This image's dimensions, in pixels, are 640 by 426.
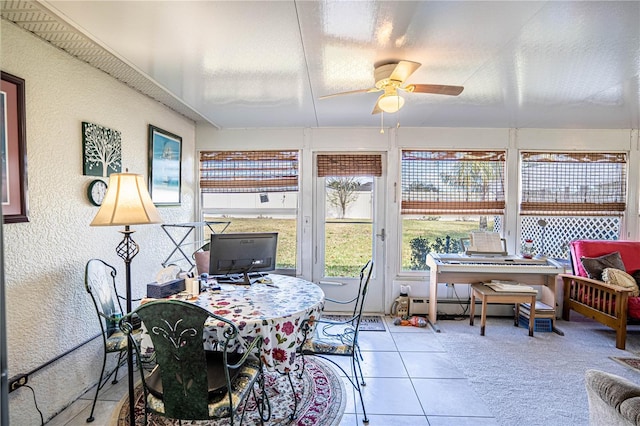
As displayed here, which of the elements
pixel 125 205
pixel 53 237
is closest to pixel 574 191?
pixel 125 205

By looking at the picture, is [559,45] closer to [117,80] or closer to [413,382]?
[413,382]

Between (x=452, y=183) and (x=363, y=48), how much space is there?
8.01 feet

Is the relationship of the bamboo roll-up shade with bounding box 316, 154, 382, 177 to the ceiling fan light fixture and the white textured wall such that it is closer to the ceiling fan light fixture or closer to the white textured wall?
the ceiling fan light fixture

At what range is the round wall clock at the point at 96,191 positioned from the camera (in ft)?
7.13

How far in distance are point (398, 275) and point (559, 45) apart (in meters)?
2.67

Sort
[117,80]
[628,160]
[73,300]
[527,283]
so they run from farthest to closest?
[628,160] → [527,283] → [117,80] → [73,300]

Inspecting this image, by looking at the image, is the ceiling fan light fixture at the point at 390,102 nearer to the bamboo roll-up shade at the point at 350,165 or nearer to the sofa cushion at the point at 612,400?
the bamboo roll-up shade at the point at 350,165

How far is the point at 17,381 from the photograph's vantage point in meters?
1.68

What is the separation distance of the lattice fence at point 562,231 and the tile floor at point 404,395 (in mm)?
2045

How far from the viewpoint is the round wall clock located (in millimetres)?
2172

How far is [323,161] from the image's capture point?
3789 mm

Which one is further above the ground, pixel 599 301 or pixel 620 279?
pixel 620 279

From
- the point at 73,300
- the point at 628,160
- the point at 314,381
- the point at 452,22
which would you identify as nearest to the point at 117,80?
the point at 73,300

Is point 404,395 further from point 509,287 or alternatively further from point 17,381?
point 17,381
